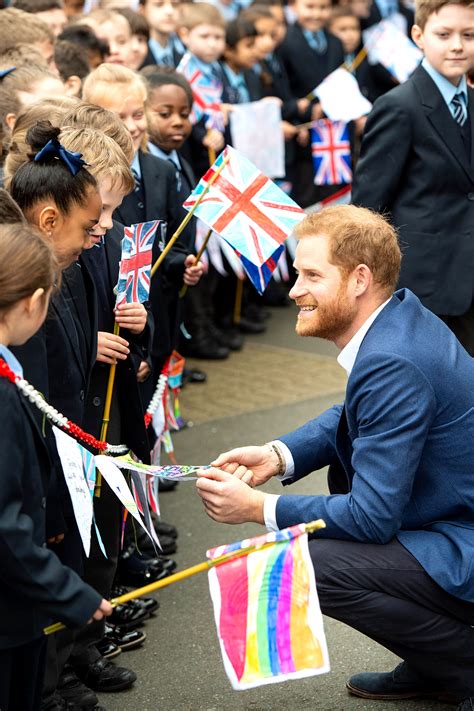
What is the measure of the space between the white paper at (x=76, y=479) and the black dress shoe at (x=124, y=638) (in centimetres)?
114

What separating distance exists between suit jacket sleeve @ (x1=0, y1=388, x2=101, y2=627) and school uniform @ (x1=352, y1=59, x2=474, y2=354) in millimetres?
2743

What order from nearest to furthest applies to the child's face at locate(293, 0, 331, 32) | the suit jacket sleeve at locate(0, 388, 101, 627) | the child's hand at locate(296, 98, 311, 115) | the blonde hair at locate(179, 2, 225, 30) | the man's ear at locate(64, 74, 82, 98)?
the suit jacket sleeve at locate(0, 388, 101, 627) → the man's ear at locate(64, 74, 82, 98) → the blonde hair at locate(179, 2, 225, 30) → the child's hand at locate(296, 98, 311, 115) → the child's face at locate(293, 0, 331, 32)

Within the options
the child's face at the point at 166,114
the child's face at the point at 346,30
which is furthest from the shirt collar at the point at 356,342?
the child's face at the point at 346,30

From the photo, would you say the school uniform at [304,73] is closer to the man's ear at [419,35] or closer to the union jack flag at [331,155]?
the union jack flag at [331,155]

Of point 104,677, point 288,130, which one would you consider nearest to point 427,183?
point 104,677

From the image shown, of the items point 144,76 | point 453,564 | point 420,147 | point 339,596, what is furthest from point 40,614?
point 144,76

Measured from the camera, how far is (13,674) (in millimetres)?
2818

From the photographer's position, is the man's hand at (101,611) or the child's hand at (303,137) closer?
the man's hand at (101,611)

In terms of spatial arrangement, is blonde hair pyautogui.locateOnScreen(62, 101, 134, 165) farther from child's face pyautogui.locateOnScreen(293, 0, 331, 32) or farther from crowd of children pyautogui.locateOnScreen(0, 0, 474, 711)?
child's face pyautogui.locateOnScreen(293, 0, 331, 32)

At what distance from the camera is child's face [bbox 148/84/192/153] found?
5418mm

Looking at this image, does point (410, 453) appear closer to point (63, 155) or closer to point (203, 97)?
point (63, 155)

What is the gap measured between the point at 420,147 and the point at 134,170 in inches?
49.4

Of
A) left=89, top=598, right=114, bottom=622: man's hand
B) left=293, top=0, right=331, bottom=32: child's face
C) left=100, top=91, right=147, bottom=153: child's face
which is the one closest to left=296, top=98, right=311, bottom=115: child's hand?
left=293, top=0, right=331, bottom=32: child's face

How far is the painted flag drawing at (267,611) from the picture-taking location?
2.70m
